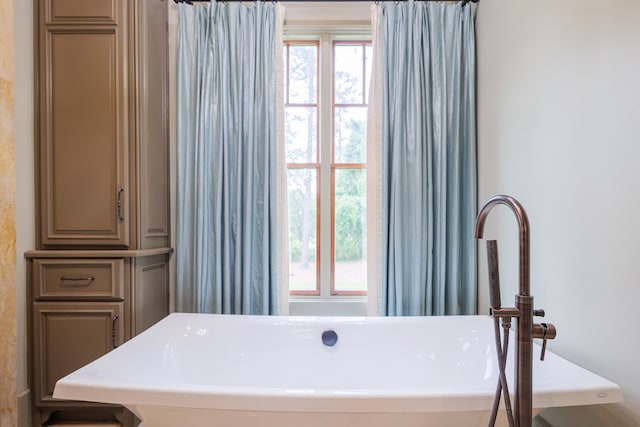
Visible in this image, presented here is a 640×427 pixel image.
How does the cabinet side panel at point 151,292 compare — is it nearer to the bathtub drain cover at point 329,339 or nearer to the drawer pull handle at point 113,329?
the drawer pull handle at point 113,329

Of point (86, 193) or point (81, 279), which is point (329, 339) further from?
point (86, 193)

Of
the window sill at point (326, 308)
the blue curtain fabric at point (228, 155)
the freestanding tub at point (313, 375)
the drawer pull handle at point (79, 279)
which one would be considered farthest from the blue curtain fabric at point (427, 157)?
the drawer pull handle at point (79, 279)

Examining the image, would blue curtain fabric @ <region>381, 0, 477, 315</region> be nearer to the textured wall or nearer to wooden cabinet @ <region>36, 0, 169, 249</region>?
wooden cabinet @ <region>36, 0, 169, 249</region>

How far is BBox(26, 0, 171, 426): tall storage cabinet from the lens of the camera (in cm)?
166

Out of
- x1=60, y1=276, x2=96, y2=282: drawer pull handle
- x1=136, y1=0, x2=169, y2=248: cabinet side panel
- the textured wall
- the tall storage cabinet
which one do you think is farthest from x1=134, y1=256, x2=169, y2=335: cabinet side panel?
the textured wall

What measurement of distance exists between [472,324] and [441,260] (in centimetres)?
42

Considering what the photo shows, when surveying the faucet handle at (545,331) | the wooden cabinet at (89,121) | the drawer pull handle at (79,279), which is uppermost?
the wooden cabinet at (89,121)

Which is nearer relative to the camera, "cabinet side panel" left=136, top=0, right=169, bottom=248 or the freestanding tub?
the freestanding tub

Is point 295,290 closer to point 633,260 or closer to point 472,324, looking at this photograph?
point 472,324

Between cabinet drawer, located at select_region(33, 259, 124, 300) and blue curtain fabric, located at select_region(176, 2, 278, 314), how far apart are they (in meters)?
0.35

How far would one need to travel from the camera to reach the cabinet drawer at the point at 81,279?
1663 millimetres

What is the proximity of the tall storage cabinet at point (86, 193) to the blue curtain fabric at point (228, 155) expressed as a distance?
0.26 meters

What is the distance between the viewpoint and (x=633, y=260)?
1.01 m

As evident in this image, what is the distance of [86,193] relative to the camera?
172 cm
